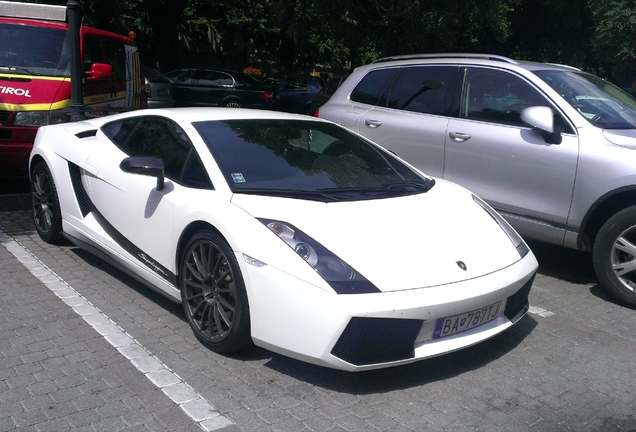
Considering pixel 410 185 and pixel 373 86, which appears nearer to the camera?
pixel 410 185

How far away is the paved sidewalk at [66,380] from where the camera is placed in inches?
135

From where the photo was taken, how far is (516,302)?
14.0 ft

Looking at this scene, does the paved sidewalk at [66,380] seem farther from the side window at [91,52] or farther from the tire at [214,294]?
the side window at [91,52]

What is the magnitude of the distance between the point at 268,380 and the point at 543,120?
3199mm

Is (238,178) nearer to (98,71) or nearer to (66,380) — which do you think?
(66,380)

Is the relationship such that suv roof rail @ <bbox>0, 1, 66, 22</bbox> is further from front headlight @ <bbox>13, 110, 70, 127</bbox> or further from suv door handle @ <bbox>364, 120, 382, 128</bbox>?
suv door handle @ <bbox>364, 120, 382, 128</bbox>

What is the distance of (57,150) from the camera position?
19.8ft

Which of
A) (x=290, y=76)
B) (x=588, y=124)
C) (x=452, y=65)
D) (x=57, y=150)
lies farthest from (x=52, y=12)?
(x=290, y=76)

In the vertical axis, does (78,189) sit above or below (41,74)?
below

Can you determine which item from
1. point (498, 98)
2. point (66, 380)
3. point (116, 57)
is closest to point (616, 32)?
point (116, 57)

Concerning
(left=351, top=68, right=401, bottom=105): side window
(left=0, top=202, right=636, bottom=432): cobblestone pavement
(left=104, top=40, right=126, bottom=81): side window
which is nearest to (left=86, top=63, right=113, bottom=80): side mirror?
(left=104, top=40, right=126, bottom=81): side window

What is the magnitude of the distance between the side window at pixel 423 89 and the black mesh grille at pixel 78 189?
3.23 m

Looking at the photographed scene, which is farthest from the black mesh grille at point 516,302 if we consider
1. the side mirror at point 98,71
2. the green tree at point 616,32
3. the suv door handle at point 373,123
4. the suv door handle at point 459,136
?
the green tree at point 616,32

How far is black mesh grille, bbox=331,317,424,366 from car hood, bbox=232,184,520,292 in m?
0.19
